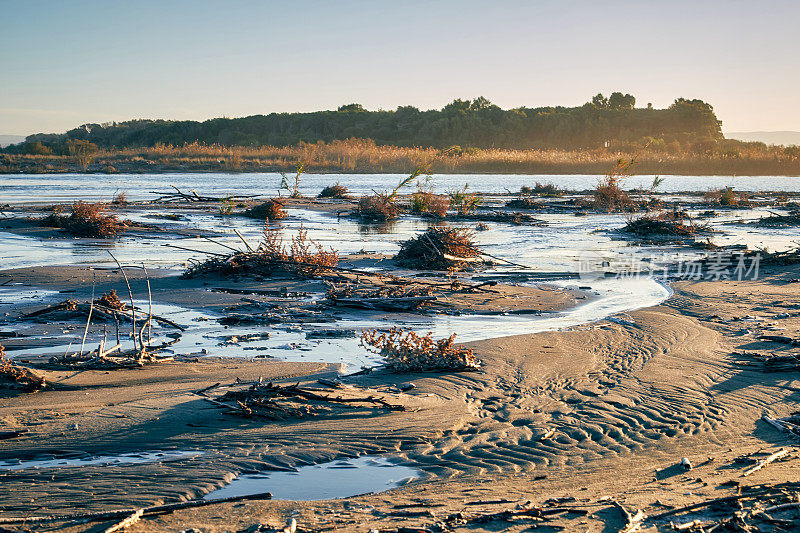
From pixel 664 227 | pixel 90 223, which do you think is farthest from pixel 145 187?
pixel 664 227

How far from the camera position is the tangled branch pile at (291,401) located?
18.0 feet

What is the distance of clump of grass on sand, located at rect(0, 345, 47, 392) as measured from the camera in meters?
5.82

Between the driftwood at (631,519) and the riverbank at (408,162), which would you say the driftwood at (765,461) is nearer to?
the driftwood at (631,519)

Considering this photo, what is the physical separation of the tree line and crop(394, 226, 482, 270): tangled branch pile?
72.1 meters

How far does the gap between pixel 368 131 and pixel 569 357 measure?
91.0 metres

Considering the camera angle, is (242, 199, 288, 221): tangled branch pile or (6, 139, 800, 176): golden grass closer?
(242, 199, 288, 221): tangled branch pile

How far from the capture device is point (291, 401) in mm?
5676

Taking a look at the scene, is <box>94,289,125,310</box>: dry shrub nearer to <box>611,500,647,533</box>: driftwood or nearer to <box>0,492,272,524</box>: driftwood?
<box>0,492,272,524</box>: driftwood

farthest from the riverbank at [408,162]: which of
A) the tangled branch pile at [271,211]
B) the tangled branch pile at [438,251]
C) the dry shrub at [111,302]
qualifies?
the dry shrub at [111,302]

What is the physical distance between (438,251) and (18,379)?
326 inches

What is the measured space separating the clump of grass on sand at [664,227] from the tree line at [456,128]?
212 feet

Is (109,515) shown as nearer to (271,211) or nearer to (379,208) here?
(271,211)

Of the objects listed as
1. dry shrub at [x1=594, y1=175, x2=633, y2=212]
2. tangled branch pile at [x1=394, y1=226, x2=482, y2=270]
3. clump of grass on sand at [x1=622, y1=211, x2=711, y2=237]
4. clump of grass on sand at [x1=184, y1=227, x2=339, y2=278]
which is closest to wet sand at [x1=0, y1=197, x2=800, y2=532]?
clump of grass on sand at [x1=184, y1=227, x2=339, y2=278]

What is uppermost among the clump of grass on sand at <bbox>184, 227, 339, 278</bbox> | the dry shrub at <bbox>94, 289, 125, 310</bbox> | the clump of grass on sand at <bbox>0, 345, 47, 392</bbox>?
the clump of grass on sand at <bbox>184, 227, 339, 278</bbox>
